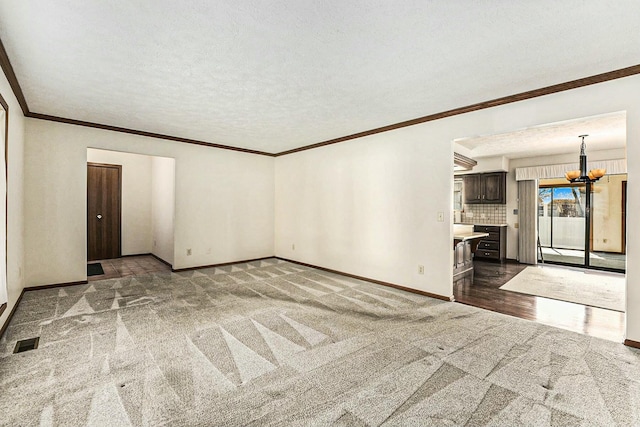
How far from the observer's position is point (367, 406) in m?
1.88

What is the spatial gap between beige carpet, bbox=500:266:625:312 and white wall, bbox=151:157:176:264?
6.09 m

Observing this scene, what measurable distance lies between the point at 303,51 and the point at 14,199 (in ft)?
12.1

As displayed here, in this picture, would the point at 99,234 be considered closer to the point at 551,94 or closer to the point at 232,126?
the point at 232,126

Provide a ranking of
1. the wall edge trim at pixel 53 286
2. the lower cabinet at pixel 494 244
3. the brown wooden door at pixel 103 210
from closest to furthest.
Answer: the wall edge trim at pixel 53 286 → the brown wooden door at pixel 103 210 → the lower cabinet at pixel 494 244

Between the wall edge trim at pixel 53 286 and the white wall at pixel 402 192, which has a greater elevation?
the white wall at pixel 402 192

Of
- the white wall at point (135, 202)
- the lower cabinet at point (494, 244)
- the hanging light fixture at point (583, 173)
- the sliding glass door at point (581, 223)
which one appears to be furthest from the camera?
the white wall at point (135, 202)

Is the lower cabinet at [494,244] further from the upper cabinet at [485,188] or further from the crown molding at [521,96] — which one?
the crown molding at [521,96]

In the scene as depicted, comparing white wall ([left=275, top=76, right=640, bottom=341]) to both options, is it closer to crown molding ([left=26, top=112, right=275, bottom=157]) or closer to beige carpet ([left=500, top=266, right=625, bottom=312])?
crown molding ([left=26, top=112, right=275, bottom=157])

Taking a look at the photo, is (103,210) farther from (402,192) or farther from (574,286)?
(574,286)

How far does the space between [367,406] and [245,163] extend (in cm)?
557

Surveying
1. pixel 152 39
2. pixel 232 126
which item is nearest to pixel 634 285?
pixel 152 39

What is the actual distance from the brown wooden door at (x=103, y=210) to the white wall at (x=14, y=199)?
287cm

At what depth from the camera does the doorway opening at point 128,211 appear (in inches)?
250

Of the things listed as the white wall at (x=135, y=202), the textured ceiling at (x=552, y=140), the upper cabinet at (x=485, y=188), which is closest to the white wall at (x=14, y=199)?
the white wall at (x=135, y=202)
